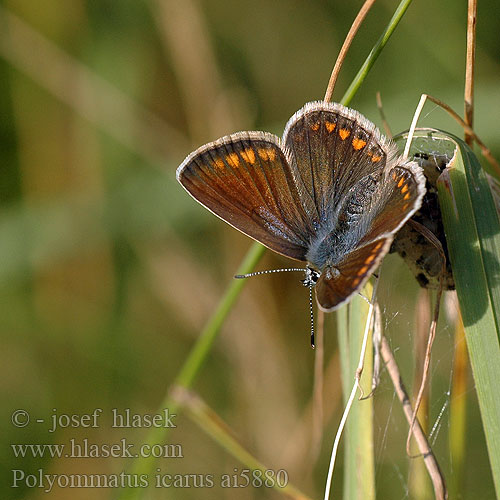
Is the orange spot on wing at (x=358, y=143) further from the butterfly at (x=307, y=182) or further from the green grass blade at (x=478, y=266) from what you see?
the green grass blade at (x=478, y=266)

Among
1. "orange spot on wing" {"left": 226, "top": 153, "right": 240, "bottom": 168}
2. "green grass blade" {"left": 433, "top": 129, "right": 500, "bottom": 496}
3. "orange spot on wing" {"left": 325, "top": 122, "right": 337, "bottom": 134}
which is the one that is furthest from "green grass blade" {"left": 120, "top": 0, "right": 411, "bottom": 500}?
"green grass blade" {"left": 433, "top": 129, "right": 500, "bottom": 496}

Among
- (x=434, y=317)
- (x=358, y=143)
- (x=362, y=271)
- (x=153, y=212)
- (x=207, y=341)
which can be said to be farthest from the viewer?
(x=153, y=212)

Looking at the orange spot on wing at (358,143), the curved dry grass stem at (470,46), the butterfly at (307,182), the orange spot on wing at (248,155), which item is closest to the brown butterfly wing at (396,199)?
the butterfly at (307,182)

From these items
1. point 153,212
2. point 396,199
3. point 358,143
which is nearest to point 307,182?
point 358,143

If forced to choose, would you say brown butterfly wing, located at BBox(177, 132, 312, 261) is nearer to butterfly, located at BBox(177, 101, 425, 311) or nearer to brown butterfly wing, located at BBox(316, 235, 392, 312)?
butterfly, located at BBox(177, 101, 425, 311)

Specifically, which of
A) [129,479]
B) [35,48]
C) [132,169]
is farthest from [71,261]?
[129,479]

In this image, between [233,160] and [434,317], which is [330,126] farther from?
[434,317]
